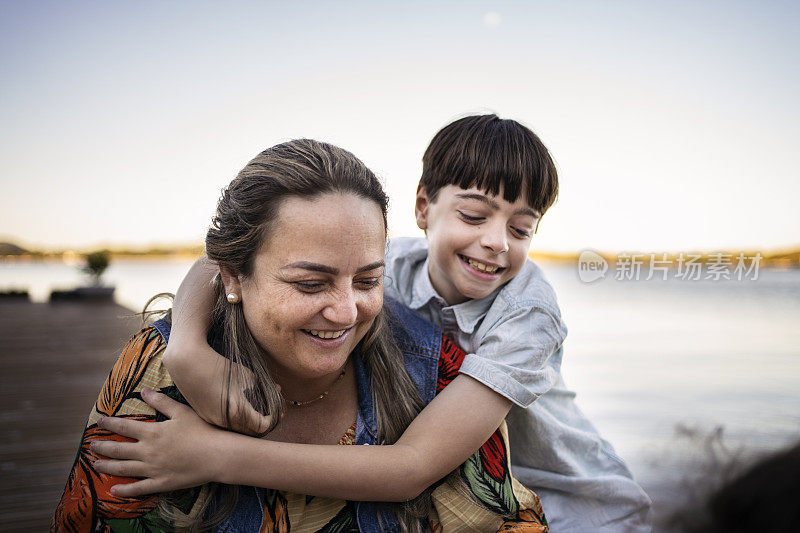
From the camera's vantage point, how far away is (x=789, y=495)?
627mm

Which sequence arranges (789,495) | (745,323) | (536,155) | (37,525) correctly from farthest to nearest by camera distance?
(745,323) < (37,525) < (536,155) < (789,495)

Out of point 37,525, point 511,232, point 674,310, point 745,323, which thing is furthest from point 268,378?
point 674,310

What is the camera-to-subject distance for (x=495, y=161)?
2244mm

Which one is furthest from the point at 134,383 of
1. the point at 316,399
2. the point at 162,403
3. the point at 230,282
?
the point at 316,399

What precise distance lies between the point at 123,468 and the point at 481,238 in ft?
4.60

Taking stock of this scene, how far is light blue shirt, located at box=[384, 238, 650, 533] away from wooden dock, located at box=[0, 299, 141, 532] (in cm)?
126

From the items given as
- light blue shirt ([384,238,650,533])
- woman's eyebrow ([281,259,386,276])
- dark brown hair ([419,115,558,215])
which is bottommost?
light blue shirt ([384,238,650,533])

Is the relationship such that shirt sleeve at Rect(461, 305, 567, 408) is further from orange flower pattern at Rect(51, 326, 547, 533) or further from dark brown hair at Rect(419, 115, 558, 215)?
dark brown hair at Rect(419, 115, 558, 215)

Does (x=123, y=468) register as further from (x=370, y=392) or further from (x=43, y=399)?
(x=43, y=399)

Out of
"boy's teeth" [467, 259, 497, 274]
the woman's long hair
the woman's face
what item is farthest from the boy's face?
the woman's face

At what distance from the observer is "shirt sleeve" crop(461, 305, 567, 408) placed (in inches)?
72.6

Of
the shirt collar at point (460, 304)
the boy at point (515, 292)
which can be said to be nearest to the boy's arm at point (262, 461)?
the boy at point (515, 292)

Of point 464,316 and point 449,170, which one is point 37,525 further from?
point 449,170

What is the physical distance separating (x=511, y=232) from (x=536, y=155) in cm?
32
